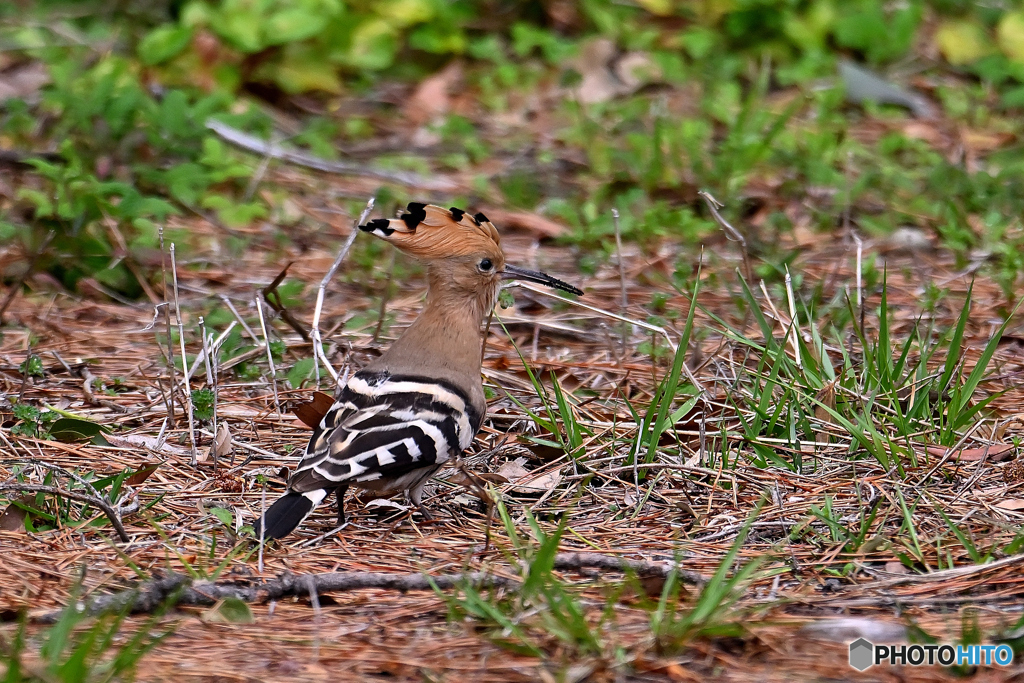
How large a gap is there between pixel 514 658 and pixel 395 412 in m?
0.84

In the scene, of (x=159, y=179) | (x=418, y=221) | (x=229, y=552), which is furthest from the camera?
(x=159, y=179)

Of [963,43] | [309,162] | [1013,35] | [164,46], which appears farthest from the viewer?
[963,43]

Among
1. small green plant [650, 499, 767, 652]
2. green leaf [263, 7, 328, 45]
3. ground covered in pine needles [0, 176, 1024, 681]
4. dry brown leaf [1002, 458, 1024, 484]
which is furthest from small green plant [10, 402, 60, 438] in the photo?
green leaf [263, 7, 328, 45]

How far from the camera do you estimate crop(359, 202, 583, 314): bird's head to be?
3.00 m

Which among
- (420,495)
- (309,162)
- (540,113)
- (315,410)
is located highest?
(540,113)

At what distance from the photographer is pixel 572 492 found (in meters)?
2.84

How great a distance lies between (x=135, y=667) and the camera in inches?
77.7

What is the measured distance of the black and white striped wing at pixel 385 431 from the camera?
8.46 feet

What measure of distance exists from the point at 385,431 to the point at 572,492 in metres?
0.49

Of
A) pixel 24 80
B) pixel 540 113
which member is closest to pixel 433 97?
pixel 540 113

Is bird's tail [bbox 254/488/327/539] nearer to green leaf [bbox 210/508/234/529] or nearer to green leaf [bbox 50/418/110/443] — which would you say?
green leaf [bbox 210/508/234/529]

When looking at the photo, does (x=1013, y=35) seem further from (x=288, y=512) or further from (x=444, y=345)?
(x=288, y=512)

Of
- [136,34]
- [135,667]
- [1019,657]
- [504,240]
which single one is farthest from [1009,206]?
[136,34]

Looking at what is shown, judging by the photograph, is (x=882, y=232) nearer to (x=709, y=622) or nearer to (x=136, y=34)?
(x=709, y=622)
